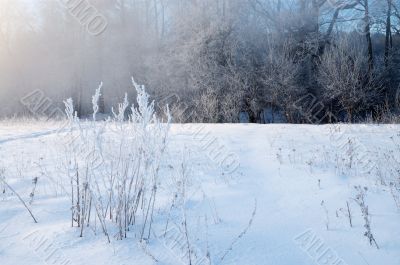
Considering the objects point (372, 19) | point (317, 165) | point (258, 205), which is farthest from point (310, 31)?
point (258, 205)

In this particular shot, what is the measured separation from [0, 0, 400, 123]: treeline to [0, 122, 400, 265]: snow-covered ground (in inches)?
484

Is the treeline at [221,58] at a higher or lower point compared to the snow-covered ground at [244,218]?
higher

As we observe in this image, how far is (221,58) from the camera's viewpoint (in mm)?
22547

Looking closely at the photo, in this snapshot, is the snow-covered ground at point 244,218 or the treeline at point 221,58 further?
the treeline at point 221,58

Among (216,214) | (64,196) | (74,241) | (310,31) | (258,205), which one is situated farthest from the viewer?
(310,31)

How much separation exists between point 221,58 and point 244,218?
19.7 m

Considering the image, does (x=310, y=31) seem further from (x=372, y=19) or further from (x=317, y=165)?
(x=317, y=165)

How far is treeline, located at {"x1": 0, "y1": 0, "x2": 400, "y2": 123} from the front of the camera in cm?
2117

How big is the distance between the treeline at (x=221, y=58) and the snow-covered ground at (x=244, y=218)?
12299 mm

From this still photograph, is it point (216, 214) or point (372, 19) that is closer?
point (216, 214)

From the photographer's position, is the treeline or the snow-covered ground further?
the treeline

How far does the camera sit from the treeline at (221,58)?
21.2 meters

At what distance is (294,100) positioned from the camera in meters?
21.7

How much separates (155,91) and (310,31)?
9.97m
